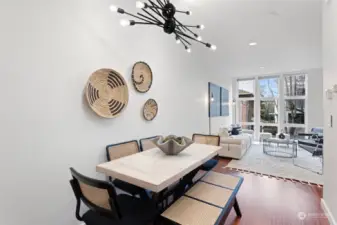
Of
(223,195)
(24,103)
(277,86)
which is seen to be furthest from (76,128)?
(277,86)

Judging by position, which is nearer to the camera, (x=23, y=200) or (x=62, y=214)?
(x=23, y=200)

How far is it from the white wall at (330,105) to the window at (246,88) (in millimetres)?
6032

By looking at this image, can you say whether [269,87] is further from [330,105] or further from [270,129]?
[330,105]

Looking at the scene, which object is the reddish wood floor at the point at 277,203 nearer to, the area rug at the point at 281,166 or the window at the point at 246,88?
the area rug at the point at 281,166

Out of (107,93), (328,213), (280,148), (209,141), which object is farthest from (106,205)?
(280,148)

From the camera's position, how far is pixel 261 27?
3.24m

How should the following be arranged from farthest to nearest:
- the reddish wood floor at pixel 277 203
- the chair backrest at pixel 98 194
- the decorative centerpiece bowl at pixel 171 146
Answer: the reddish wood floor at pixel 277 203 → the decorative centerpiece bowl at pixel 171 146 → the chair backrest at pixel 98 194

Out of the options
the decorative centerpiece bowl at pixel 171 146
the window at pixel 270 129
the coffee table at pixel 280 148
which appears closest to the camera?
the decorative centerpiece bowl at pixel 171 146

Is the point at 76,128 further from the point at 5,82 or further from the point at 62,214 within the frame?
the point at 62,214

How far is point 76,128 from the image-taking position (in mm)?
1922

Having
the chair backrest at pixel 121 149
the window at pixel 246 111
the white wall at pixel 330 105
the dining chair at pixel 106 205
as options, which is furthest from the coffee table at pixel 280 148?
the dining chair at pixel 106 205

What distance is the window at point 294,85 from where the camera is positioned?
698cm

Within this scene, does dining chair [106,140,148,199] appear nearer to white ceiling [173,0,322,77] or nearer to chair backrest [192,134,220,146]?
chair backrest [192,134,220,146]

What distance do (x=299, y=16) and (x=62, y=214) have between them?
4.26 m
